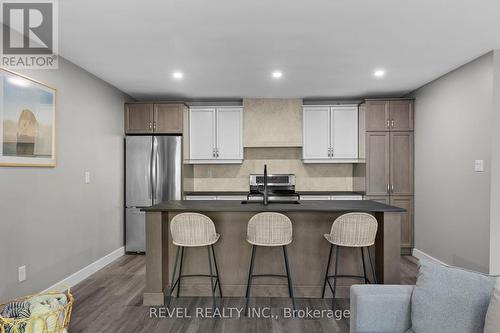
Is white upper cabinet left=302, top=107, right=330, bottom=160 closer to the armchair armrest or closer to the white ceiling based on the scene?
the white ceiling

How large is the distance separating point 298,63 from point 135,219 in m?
3.45

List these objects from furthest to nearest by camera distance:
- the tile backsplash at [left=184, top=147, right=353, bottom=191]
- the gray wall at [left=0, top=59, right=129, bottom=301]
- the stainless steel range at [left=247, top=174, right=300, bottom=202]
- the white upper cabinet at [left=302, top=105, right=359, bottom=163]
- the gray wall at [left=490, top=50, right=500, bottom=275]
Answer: the tile backsplash at [left=184, top=147, right=353, bottom=191]
the stainless steel range at [left=247, top=174, right=300, bottom=202]
the white upper cabinet at [left=302, top=105, right=359, bottom=163]
the gray wall at [left=490, top=50, right=500, bottom=275]
the gray wall at [left=0, top=59, right=129, bottom=301]

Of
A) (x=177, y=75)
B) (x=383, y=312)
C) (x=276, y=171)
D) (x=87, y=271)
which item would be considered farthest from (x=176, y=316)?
(x=276, y=171)

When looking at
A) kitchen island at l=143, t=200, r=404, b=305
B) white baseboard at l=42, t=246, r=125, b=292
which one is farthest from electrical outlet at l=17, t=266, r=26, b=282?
kitchen island at l=143, t=200, r=404, b=305

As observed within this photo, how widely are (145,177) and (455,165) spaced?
4.40 m

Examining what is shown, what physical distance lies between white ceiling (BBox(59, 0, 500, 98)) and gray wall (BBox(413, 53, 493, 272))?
0.89 ft

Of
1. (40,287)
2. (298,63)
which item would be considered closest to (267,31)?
(298,63)

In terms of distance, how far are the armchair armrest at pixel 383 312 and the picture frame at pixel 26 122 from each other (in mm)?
2977

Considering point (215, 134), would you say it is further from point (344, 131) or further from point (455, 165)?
point (455, 165)

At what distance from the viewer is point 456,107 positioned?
3775 millimetres

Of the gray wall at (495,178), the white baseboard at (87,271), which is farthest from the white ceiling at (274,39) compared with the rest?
the white baseboard at (87,271)

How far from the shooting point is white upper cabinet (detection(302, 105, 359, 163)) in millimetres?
5238

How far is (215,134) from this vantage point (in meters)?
5.33

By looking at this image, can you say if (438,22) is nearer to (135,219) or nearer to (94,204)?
(94,204)
